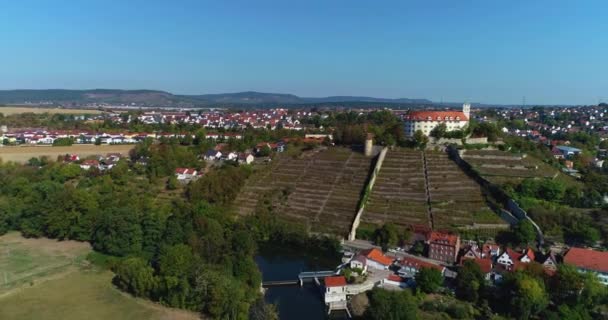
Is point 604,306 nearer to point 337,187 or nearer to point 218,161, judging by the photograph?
point 337,187

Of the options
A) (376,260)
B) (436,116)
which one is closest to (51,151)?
(436,116)

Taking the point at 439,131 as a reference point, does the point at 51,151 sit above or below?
below

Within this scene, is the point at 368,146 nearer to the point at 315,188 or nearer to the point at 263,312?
the point at 315,188

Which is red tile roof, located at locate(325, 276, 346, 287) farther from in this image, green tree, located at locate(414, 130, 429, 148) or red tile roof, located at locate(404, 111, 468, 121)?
red tile roof, located at locate(404, 111, 468, 121)

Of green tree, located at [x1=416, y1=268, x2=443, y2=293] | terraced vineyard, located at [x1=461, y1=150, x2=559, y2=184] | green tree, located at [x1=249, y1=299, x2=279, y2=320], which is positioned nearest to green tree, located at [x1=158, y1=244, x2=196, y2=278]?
green tree, located at [x1=249, y1=299, x2=279, y2=320]

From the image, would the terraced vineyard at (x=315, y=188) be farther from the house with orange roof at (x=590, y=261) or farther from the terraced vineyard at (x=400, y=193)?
the house with orange roof at (x=590, y=261)
